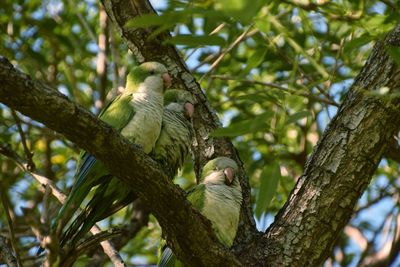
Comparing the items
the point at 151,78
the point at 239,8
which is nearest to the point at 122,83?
the point at 151,78

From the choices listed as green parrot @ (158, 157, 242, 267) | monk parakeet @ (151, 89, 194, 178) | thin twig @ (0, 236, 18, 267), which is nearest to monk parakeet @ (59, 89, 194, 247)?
monk parakeet @ (151, 89, 194, 178)

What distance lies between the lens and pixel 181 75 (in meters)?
3.80

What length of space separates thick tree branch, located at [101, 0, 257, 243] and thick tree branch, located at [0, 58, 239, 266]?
0.76 m

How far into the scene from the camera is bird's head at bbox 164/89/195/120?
3674mm

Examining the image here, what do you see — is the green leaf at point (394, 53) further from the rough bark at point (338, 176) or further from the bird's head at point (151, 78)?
the bird's head at point (151, 78)

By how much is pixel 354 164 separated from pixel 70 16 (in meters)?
3.36

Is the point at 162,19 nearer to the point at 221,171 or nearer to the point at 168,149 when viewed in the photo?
the point at 221,171

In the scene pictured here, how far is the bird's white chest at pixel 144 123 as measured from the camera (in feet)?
11.5

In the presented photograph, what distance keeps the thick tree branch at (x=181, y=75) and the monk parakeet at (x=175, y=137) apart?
0.24ft

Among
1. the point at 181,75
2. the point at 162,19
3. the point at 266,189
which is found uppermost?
the point at 181,75

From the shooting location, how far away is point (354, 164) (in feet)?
10.2

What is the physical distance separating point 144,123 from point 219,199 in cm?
56

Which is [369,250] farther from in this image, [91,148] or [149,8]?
[91,148]

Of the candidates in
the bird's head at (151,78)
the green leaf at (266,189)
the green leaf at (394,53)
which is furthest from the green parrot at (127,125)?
the green leaf at (394,53)
